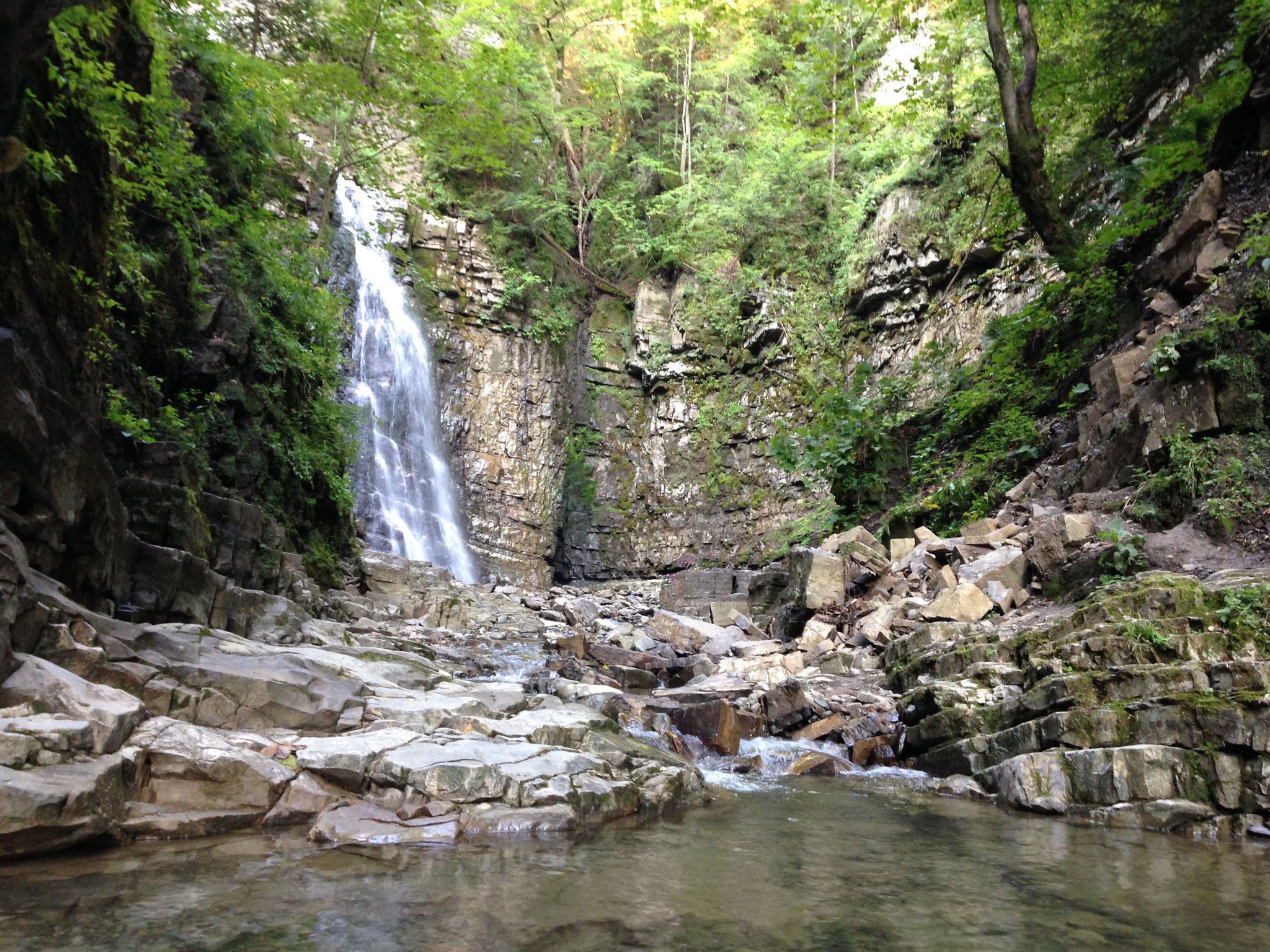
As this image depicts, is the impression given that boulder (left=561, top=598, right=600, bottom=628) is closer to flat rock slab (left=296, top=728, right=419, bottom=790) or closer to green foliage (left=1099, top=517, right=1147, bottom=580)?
green foliage (left=1099, top=517, right=1147, bottom=580)

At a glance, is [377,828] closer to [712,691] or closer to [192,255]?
[712,691]

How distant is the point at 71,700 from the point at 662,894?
10.1 ft

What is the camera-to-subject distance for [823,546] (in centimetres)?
1180

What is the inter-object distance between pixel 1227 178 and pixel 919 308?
987cm

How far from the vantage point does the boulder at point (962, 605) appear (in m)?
7.94

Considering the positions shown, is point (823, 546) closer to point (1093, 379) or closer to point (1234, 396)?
point (1093, 379)

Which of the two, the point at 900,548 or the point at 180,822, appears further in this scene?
the point at 900,548

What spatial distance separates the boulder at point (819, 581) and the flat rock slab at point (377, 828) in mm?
7215

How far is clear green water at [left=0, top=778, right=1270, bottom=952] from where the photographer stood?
2.68m

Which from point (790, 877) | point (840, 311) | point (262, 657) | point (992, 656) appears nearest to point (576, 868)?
point (790, 877)

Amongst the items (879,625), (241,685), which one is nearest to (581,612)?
(879,625)

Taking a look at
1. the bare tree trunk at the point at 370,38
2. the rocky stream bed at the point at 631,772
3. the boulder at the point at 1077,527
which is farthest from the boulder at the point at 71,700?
the bare tree trunk at the point at 370,38

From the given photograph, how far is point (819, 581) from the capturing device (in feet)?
34.6

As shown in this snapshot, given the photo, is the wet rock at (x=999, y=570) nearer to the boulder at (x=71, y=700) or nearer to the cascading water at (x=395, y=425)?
the boulder at (x=71, y=700)
